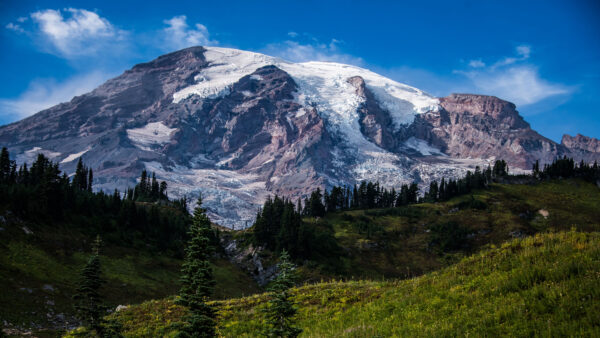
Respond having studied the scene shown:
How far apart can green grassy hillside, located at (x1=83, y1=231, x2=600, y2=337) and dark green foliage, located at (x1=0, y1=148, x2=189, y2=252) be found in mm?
53566

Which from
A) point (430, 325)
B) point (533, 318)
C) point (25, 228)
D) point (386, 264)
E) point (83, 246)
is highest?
point (533, 318)

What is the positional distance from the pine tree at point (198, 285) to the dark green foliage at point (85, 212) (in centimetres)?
5667

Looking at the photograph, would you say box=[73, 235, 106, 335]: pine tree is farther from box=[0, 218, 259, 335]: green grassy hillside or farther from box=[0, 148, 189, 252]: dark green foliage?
box=[0, 148, 189, 252]: dark green foliage

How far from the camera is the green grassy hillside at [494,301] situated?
10.7 meters

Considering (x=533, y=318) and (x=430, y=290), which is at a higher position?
(x=533, y=318)

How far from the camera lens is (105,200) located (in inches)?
3499

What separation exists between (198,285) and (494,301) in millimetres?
11615

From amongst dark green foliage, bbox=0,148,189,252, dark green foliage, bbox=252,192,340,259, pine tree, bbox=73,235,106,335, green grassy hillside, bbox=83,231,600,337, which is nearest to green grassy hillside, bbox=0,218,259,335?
dark green foliage, bbox=0,148,189,252

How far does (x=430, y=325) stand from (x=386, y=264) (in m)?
85.1

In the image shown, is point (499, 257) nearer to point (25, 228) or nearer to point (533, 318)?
point (533, 318)

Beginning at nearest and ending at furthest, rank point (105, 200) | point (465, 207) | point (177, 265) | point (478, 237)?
point (177, 265), point (105, 200), point (478, 237), point (465, 207)

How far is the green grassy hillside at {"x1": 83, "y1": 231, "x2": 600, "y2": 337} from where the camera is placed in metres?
10.7

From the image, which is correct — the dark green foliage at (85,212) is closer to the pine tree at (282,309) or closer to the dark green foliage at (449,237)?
the pine tree at (282,309)

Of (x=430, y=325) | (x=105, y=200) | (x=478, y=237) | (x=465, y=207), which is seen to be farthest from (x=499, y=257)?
(x=465, y=207)
